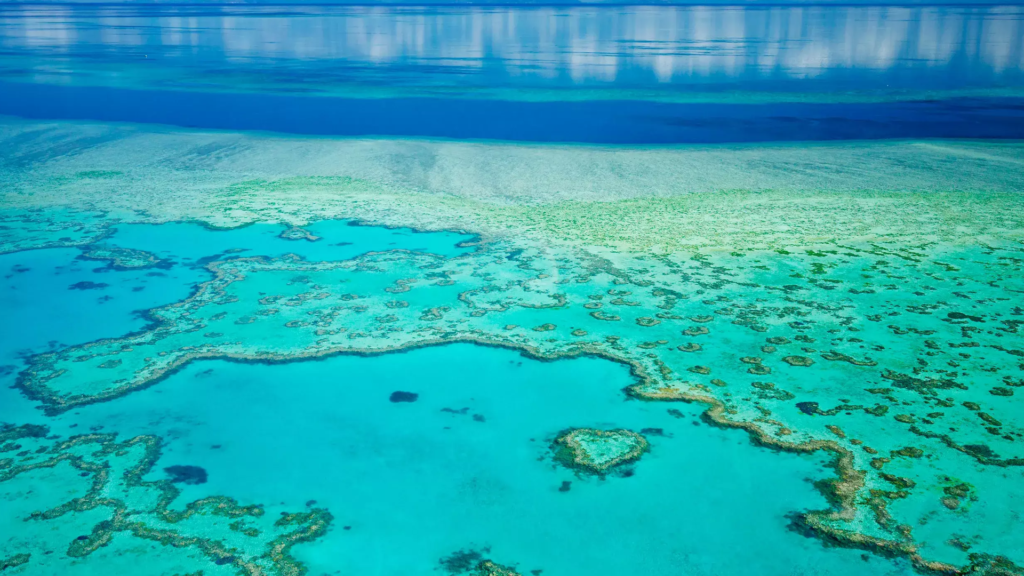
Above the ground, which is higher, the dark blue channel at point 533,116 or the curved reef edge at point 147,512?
the dark blue channel at point 533,116

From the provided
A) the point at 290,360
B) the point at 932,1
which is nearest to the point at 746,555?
the point at 290,360

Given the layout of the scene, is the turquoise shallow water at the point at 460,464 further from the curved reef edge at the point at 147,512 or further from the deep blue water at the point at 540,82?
the deep blue water at the point at 540,82

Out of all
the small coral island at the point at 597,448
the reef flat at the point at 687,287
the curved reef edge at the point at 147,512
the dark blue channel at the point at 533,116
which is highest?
the dark blue channel at the point at 533,116

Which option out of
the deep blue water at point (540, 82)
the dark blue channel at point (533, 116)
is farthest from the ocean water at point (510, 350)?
the deep blue water at point (540, 82)

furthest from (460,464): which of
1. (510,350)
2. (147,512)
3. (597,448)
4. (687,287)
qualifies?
(687,287)

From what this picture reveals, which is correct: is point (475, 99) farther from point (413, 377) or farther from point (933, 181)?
point (413, 377)

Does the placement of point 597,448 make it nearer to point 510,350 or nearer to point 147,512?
point 510,350

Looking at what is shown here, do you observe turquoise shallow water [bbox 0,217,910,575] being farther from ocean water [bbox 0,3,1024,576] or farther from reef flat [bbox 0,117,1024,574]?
reef flat [bbox 0,117,1024,574]
